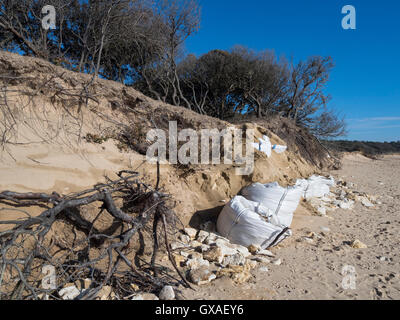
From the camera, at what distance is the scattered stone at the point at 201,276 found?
2.31m

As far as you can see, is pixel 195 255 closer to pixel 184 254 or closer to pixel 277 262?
pixel 184 254

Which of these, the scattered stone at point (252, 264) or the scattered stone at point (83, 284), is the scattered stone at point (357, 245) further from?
the scattered stone at point (83, 284)

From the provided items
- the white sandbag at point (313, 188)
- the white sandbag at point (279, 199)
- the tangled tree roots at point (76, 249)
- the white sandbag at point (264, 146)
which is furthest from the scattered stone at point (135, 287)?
the white sandbag at point (313, 188)

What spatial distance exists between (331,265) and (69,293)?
253cm

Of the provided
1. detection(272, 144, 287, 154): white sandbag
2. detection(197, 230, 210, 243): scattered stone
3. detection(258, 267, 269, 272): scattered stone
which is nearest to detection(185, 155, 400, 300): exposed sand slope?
detection(258, 267, 269, 272): scattered stone

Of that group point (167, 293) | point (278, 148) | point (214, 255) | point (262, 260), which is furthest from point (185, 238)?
point (278, 148)

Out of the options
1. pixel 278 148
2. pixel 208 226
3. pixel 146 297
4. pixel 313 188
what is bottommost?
pixel 146 297

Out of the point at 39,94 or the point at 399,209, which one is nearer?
the point at 39,94

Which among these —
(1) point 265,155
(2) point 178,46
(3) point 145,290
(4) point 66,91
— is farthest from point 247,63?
(3) point 145,290

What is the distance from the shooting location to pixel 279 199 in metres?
3.60

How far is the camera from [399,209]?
4.79 meters

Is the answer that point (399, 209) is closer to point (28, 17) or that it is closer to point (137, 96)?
point (137, 96)

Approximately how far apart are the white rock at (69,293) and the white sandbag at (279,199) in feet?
8.24
